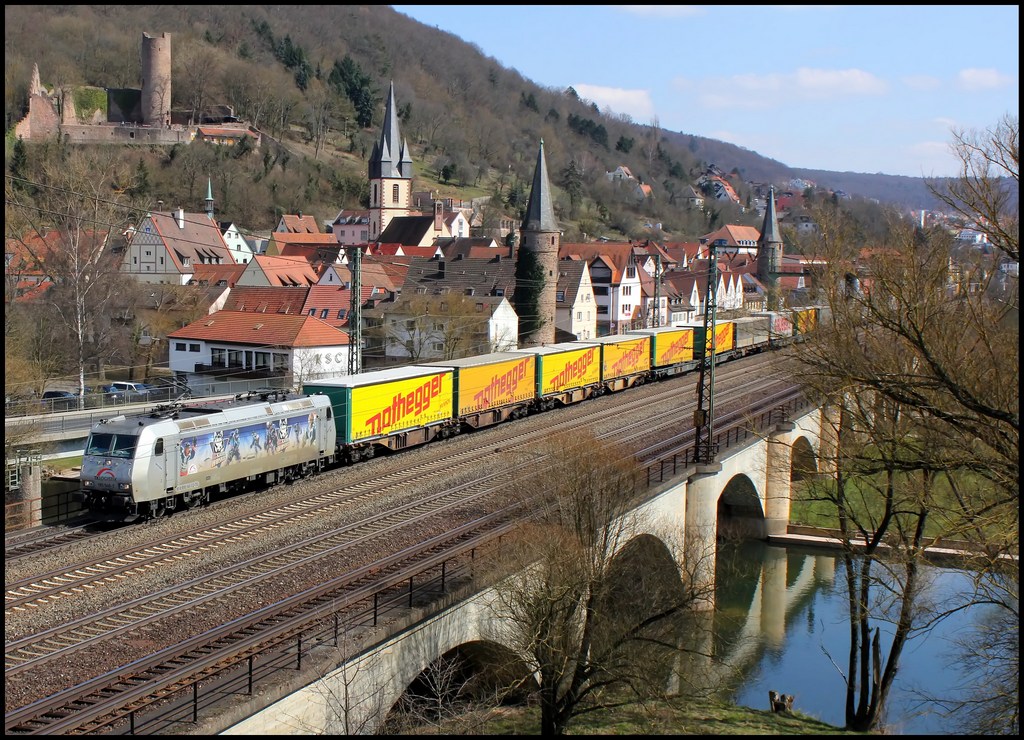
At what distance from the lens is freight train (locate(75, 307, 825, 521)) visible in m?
21.3

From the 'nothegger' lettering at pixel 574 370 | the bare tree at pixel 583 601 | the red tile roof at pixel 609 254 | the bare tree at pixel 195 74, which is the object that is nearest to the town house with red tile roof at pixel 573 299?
the red tile roof at pixel 609 254

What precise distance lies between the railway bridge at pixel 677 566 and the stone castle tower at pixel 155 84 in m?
116

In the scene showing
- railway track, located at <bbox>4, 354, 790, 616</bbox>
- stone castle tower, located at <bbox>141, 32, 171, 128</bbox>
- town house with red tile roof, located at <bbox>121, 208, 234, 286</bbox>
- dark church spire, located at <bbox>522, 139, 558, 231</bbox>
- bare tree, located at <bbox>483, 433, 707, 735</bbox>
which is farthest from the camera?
stone castle tower, located at <bbox>141, 32, 171, 128</bbox>

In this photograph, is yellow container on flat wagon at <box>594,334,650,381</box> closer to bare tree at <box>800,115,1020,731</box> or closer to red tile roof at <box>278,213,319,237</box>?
bare tree at <box>800,115,1020,731</box>

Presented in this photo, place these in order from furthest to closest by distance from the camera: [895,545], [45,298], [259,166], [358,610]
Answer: [259,166]
[45,298]
[895,545]
[358,610]

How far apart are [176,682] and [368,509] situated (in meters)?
9.95

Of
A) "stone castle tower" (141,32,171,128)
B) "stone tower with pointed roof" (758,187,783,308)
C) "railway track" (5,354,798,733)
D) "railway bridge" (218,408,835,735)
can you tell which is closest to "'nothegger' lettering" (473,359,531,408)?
"railway track" (5,354,798,733)

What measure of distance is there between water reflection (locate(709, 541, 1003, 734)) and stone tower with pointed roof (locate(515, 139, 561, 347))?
26567mm

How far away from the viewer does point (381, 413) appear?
28.9 metres

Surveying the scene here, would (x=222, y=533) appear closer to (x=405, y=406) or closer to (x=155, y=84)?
(x=405, y=406)

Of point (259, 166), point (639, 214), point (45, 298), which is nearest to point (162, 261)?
point (45, 298)

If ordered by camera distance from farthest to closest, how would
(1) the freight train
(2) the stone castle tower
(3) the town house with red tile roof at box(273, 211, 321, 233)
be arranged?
(2) the stone castle tower < (3) the town house with red tile roof at box(273, 211, 321, 233) < (1) the freight train

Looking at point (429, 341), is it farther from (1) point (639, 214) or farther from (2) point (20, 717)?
(1) point (639, 214)

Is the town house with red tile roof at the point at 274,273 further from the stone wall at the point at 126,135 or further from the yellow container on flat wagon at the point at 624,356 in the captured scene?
the stone wall at the point at 126,135
